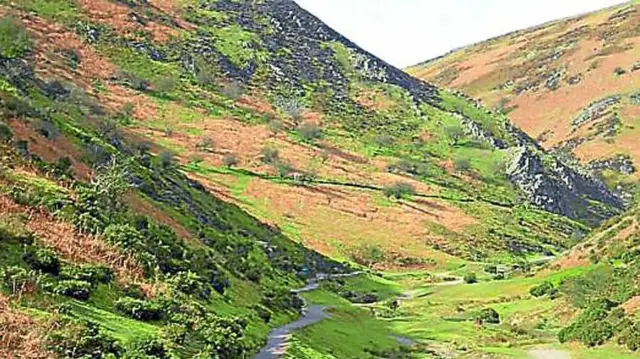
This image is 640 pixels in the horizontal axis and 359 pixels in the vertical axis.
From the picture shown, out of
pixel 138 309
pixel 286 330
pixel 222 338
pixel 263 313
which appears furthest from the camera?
pixel 263 313

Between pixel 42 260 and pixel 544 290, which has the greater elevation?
pixel 42 260

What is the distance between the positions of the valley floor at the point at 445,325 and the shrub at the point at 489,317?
85 cm

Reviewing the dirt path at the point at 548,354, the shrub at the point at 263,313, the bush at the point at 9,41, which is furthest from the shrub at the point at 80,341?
the bush at the point at 9,41

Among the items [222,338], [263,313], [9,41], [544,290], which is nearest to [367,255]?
[544,290]

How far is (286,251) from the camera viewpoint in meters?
126

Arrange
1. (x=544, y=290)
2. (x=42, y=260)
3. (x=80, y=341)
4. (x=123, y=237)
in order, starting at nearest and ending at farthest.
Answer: (x=80, y=341), (x=42, y=260), (x=123, y=237), (x=544, y=290)

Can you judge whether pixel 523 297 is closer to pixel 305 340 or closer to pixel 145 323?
pixel 305 340

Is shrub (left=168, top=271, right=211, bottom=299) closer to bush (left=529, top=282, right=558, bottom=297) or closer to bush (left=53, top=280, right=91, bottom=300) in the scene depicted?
bush (left=53, top=280, right=91, bottom=300)

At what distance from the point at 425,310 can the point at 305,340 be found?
4542cm

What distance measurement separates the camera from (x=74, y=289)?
1316 inches

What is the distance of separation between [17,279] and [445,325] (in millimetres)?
56322

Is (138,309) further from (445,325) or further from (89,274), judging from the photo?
(445,325)

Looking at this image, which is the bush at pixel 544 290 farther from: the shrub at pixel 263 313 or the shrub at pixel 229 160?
the shrub at pixel 229 160

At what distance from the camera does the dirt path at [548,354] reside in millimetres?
57469
